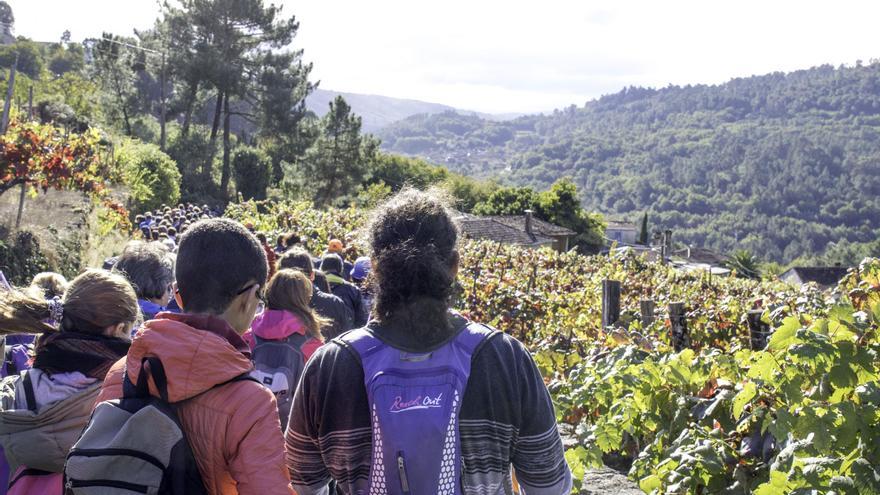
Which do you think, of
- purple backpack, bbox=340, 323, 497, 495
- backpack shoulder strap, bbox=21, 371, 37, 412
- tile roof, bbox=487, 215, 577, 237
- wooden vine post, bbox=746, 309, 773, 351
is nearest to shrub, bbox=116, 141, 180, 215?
wooden vine post, bbox=746, 309, 773, 351

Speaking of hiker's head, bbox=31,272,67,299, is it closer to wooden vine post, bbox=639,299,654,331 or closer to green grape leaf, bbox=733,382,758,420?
green grape leaf, bbox=733,382,758,420

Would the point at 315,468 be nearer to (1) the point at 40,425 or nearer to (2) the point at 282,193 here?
(1) the point at 40,425

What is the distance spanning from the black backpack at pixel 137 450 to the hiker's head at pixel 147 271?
2102 millimetres

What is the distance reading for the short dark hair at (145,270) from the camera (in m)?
3.75

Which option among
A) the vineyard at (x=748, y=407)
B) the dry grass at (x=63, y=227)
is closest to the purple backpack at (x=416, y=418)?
the vineyard at (x=748, y=407)

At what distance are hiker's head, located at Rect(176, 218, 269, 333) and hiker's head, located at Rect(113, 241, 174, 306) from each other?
1888mm

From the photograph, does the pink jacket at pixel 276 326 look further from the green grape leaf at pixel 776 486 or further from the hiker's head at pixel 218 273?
the green grape leaf at pixel 776 486

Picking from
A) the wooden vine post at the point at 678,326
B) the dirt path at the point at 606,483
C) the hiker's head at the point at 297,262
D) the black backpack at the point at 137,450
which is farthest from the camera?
the wooden vine post at the point at 678,326

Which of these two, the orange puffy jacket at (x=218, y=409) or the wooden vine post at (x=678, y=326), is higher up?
the orange puffy jacket at (x=218, y=409)

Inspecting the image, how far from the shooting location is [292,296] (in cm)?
389

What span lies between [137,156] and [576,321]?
21.5 meters

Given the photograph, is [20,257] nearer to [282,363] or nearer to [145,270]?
[145,270]

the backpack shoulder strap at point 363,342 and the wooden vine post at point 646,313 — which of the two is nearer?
the backpack shoulder strap at point 363,342

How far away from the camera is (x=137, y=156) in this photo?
2552 centimetres
